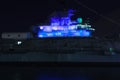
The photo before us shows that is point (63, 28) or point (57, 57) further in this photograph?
point (63, 28)

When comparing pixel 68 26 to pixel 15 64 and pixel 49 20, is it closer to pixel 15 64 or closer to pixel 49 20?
pixel 49 20

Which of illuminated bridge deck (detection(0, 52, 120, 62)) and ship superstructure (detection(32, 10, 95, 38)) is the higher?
ship superstructure (detection(32, 10, 95, 38))

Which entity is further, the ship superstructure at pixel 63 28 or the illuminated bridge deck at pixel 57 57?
the ship superstructure at pixel 63 28

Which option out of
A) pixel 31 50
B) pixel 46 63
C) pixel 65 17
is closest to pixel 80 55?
pixel 46 63

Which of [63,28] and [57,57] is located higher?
[63,28]

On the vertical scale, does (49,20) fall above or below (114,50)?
above

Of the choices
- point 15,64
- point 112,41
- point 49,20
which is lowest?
point 15,64

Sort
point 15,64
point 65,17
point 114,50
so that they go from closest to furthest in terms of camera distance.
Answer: point 15,64 < point 114,50 < point 65,17

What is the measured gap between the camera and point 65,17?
7362 cm

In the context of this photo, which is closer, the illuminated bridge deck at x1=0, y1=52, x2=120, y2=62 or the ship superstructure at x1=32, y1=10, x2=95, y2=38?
the illuminated bridge deck at x1=0, y1=52, x2=120, y2=62

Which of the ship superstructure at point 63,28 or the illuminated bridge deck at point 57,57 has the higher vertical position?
the ship superstructure at point 63,28

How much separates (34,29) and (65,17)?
8497 millimetres

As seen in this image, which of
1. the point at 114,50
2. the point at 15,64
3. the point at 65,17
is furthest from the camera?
the point at 65,17

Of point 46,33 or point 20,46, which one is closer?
point 20,46
